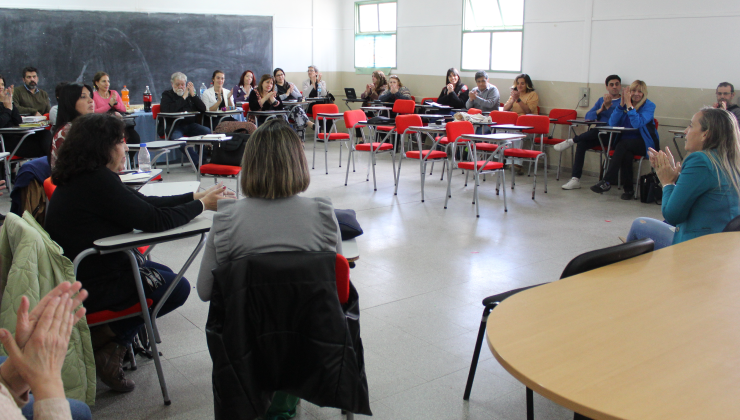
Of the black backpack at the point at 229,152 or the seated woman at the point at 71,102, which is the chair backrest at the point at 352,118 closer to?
the black backpack at the point at 229,152

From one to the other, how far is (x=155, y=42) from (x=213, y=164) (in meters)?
5.02

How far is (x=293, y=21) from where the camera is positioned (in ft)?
36.6

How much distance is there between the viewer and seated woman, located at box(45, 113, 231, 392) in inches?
90.0

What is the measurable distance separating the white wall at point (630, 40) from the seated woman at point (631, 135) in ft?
1.72

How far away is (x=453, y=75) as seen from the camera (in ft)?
30.1

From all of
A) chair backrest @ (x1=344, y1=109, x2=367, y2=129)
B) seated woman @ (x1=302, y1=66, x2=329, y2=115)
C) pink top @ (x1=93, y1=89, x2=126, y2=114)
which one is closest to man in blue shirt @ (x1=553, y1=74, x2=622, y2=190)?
chair backrest @ (x1=344, y1=109, x2=367, y2=129)

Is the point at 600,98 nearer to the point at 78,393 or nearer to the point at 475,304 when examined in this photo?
the point at 475,304

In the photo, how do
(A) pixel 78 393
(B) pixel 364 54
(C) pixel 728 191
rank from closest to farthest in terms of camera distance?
(A) pixel 78 393
(C) pixel 728 191
(B) pixel 364 54

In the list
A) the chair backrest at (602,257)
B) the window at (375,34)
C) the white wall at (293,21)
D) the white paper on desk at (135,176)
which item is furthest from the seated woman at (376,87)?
the chair backrest at (602,257)

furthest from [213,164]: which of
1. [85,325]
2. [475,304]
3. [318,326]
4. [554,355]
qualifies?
[554,355]

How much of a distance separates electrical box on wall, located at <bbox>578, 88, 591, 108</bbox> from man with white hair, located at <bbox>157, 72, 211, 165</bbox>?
493 cm

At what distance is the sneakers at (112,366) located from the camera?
2.40 metres

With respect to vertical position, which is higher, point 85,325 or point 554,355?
point 554,355

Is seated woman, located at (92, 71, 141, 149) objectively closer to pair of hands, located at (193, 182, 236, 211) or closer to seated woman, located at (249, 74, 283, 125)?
seated woman, located at (249, 74, 283, 125)
